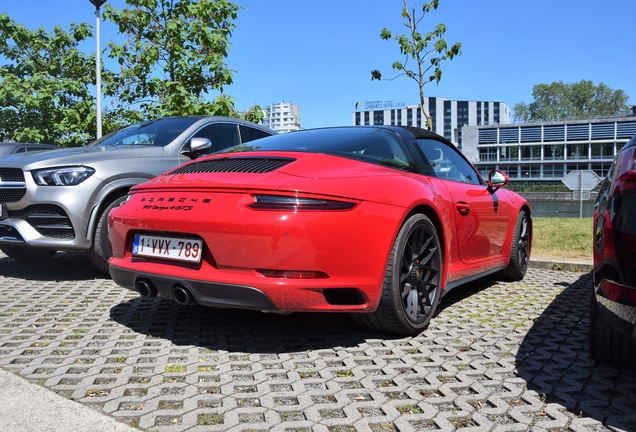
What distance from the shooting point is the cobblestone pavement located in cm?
240

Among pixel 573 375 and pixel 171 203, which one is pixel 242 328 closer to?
pixel 171 203

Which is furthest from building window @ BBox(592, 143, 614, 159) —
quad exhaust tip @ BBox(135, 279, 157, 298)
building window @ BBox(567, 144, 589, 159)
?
quad exhaust tip @ BBox(135, 279, 157, 298)

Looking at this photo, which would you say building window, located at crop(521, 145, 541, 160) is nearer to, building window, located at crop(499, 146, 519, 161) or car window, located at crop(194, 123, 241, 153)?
building window, located at crop(499, 146, 519, 161)

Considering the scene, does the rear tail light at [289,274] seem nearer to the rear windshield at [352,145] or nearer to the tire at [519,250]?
the rear windshield at [352,145]

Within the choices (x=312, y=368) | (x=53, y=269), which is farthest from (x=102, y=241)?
(x=312, y=368)

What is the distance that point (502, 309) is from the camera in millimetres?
4496

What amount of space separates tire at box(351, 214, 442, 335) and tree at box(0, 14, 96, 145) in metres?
13.3

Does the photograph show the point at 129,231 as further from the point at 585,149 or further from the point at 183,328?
the point at 585,149

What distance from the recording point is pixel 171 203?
130 inches

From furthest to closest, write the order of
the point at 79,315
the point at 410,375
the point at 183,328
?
the point at 79,315
the point at 183,328
the point at 410,375

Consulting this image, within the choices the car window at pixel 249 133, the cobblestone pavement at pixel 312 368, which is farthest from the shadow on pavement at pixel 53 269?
the car window at pixel 249 133

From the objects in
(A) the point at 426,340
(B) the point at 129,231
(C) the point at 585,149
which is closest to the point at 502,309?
(A) the point at 426,340

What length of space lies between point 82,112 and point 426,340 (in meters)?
14.4

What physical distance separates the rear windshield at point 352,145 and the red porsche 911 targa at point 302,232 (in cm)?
1
